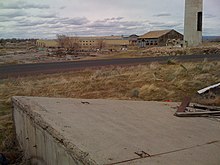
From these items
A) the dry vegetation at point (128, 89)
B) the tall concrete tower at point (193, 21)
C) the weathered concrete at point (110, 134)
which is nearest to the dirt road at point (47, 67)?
the dry vegetation at point (128, 89)

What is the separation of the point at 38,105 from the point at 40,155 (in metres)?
1.15

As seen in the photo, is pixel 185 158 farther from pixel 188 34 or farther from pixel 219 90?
pixel 188 34

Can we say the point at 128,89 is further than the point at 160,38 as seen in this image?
No

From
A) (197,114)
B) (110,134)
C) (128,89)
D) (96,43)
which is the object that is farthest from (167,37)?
(110,134)

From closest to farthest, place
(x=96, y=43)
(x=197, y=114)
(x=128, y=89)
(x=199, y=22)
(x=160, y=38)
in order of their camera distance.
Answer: (x=197, y=114) → (x=128, y=89) → (x=199, y=22) → (x=160, y=38) → (x=96, y=43)

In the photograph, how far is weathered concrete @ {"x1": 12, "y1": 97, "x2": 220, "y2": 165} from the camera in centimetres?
321

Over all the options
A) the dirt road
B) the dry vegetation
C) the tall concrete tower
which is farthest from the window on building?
the dry vegetation

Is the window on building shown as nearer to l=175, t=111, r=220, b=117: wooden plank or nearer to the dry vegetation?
the dry vegetation

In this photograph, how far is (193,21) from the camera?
156 feet

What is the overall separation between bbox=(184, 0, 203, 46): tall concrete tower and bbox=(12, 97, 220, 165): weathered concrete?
4501cm

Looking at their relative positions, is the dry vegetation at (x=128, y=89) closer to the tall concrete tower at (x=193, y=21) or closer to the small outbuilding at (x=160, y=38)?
the tall concrete tower at (x=193, y=21)

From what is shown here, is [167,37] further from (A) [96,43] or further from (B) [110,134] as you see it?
(B) [110,134]

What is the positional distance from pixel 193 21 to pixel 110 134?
47.4m

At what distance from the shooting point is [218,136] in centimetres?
418
